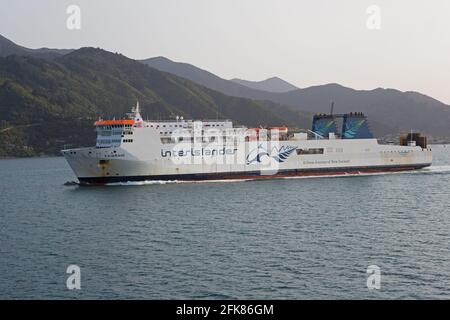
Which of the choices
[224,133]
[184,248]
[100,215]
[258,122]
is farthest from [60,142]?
→ [184,248]

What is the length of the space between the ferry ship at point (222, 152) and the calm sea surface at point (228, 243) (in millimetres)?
2838

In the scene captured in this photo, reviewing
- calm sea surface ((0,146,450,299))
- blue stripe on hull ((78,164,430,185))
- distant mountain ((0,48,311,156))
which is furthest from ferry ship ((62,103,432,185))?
distant mountain ((0,48,311,156))

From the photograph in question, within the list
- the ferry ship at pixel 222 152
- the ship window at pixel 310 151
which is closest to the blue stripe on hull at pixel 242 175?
the ferry ship at pixel 222 152

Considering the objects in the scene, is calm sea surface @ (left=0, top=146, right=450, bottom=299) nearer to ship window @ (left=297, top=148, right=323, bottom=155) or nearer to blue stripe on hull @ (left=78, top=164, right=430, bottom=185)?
blue stripe on hull @ (left=78, top=164, right=430, bottom=185)

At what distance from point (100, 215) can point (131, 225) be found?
399 centimetres

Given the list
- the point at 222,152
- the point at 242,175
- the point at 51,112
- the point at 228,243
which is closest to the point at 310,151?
the point at 242,175

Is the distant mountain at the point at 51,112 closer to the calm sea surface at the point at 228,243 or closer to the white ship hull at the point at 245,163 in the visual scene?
the white ship hull at the point at 245,163

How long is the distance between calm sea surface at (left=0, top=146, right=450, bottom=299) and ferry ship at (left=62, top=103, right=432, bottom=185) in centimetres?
284

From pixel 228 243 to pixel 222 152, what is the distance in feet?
75.8

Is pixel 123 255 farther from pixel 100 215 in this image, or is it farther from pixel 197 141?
pixel 197 141

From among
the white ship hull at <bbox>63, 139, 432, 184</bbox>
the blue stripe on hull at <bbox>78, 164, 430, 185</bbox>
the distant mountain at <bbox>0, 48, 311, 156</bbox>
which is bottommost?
the blue stripe on hull at <bbox>78, 164, 430, 185</bbox>

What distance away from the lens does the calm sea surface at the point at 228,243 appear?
16953 mm

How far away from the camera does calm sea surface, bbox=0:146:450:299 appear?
1695 cm

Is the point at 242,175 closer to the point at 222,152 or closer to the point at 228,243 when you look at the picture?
the point at 222,152
